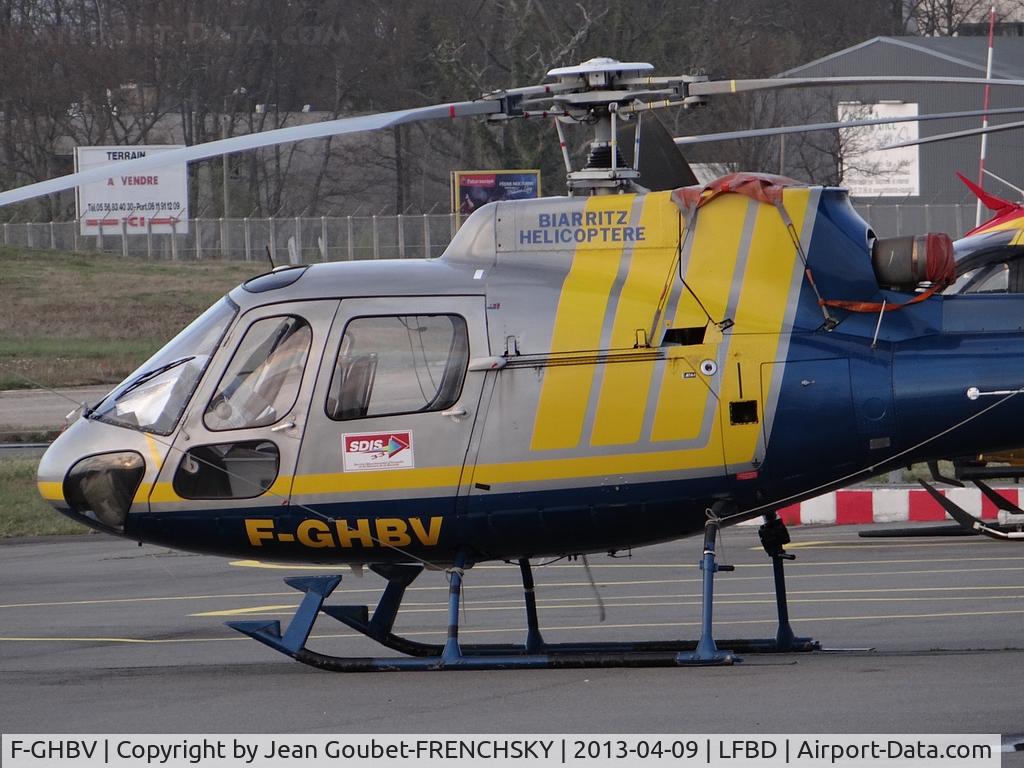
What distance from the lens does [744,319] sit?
835 cm

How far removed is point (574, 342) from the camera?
838 cm

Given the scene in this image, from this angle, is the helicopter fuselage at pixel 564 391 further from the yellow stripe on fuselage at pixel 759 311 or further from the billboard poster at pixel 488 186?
the billboard poster at pixel 488 186

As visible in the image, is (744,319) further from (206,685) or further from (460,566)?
(206,685)

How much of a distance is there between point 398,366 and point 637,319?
137 cm

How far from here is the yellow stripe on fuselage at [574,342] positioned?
8328 mm

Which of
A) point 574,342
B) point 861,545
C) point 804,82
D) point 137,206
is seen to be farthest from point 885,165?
point 804,82

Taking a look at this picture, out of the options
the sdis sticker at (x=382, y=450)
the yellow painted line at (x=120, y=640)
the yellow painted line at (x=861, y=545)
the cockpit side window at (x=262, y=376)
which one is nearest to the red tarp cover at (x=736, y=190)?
the sdis sticker at (x=382, y=450)

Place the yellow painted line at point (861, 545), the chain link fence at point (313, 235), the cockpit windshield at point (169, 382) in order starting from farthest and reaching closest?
the chain link fence at point (313, 235) < the yellow painted line at point (861, 545) < the cockpit windshield at point (169, 382)

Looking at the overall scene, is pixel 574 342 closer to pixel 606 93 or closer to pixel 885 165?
pixel 606 93

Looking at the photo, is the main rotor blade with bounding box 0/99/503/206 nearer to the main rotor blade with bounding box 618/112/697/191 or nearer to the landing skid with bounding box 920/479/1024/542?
the main rotor blade with bounding box 618/112/697/191

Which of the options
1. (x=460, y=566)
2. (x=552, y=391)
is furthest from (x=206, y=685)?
(x=552, y=391)

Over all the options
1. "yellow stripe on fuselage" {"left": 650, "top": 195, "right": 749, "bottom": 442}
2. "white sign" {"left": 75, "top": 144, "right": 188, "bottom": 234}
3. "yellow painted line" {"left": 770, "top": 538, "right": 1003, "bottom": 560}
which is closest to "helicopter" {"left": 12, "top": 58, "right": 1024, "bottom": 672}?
"yellow stripe on fuselage" {"left": 650, "top": 195, "right": 749, "bottom": 442}

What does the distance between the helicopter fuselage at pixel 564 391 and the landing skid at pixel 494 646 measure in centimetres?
37
